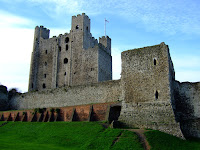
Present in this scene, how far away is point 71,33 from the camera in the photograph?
42188mm

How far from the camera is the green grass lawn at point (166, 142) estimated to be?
16.7 meters

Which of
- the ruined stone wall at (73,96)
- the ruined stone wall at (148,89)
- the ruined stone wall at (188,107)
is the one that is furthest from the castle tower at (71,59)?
the ruined stone wall at (188,107)

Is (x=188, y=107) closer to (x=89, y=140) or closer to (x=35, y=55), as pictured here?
(x=89, y=140)

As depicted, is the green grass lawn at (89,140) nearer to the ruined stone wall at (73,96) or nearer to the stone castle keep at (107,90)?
the stone castle keep at (107,90)

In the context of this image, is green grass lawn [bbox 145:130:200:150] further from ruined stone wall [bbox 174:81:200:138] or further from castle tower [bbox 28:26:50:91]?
castle tower [bbox 28:26:50:91]

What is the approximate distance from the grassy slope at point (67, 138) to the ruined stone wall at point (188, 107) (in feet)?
21.9

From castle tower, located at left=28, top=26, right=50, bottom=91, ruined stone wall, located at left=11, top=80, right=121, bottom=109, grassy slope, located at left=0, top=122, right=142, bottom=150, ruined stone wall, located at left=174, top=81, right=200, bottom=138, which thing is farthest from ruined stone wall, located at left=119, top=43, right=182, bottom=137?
castle tower, located at left=28, top=26, right=50, bottom=91

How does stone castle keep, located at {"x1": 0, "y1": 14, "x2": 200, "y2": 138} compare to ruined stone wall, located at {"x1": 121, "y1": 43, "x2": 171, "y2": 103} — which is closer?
stone castle keep, located at {"x1": 0, "y1": 14, "x2": 200, "y2": 138}

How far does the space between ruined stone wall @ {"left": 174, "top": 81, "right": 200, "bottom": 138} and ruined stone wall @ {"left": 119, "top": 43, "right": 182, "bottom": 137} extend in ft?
6.43

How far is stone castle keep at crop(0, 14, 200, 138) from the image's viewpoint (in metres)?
21.5

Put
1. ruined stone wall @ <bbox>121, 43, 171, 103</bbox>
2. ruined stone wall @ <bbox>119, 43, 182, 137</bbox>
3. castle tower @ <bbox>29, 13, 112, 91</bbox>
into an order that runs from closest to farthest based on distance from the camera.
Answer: ruined stone wall @ <bbox>119, 43, 182, 137</bbox> → ruined stone wall @ <bbox>121, 43, 171, 103</bbox> → castle tower @ <bbox>29, 13, 112, 91</bbox>

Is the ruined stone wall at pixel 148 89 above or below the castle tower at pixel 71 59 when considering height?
below

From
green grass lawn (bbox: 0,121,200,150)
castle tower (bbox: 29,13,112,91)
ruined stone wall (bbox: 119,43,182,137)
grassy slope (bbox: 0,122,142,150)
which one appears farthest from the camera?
castle tower (bbox: 29,13,112,91)

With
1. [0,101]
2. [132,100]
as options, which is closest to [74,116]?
[132,100]
